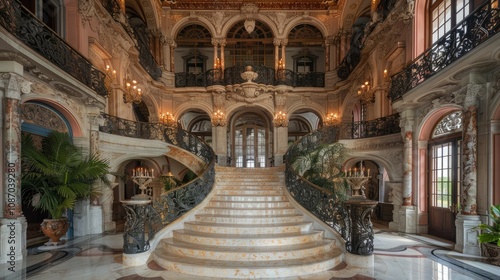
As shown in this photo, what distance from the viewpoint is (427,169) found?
8.11 m

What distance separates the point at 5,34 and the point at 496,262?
9370 millimetres

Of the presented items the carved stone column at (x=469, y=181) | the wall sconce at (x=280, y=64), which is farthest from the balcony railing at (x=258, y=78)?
the carved stone column at (x=469, y=181)

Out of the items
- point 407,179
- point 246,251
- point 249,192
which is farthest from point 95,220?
point 407,179

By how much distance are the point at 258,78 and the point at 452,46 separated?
8.82 m

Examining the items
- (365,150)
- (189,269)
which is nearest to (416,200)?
(365,150)

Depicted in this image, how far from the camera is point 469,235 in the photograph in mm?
5883

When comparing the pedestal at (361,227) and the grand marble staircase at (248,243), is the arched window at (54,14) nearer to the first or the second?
the grand marble staircase at (248,243)

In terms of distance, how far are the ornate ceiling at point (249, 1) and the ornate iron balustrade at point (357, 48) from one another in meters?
3.11

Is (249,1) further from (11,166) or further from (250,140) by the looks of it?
(11,166)

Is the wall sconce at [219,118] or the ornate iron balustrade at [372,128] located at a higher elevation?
the wall sconce at [219,118]

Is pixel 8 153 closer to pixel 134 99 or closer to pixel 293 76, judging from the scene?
pixel 134 99

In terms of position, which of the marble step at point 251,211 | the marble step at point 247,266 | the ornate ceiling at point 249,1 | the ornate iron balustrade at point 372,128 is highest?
the ornate ceiling at point 249,1

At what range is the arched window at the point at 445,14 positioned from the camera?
682cm

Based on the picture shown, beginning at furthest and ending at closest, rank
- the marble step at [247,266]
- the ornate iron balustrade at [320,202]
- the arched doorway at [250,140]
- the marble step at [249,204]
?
the arched doorway at [250,140]
the marble step at [249,204]
the ornate iron balustrade at [320,202]
the marble step at [247,266]
